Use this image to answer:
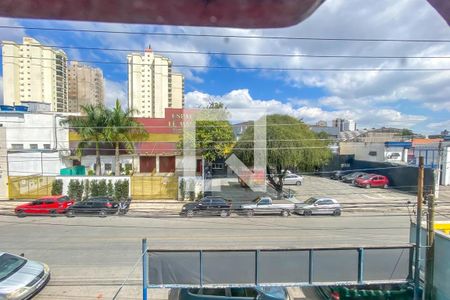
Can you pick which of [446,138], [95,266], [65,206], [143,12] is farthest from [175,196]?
[446,138]

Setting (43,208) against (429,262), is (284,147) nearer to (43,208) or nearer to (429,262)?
(429,262)

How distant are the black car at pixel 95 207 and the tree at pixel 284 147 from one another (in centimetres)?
852

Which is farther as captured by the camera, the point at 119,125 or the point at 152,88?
the point at 152,88

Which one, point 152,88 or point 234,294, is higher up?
point 152,88

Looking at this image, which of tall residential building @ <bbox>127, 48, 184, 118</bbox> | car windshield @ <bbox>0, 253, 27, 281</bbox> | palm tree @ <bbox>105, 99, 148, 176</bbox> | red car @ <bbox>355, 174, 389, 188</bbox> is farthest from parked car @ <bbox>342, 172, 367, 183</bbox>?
car windshield @ <bbox>0, 253, 27, 281</bbox>

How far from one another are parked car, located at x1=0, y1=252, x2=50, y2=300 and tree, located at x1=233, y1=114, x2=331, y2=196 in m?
13.0

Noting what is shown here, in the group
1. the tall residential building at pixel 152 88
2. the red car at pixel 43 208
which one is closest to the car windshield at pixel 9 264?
the red car at pixel 43 208

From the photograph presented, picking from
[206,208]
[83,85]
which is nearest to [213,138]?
[206,208]

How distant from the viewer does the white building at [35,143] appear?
2086 cm

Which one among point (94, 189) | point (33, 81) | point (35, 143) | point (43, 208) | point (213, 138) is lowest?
point (43, 208)

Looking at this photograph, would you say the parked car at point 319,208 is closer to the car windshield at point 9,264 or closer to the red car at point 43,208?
the car windshield at point 9,264

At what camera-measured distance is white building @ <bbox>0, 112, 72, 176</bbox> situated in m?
20.9

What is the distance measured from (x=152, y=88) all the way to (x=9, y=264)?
24.3m

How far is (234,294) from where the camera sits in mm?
6316
